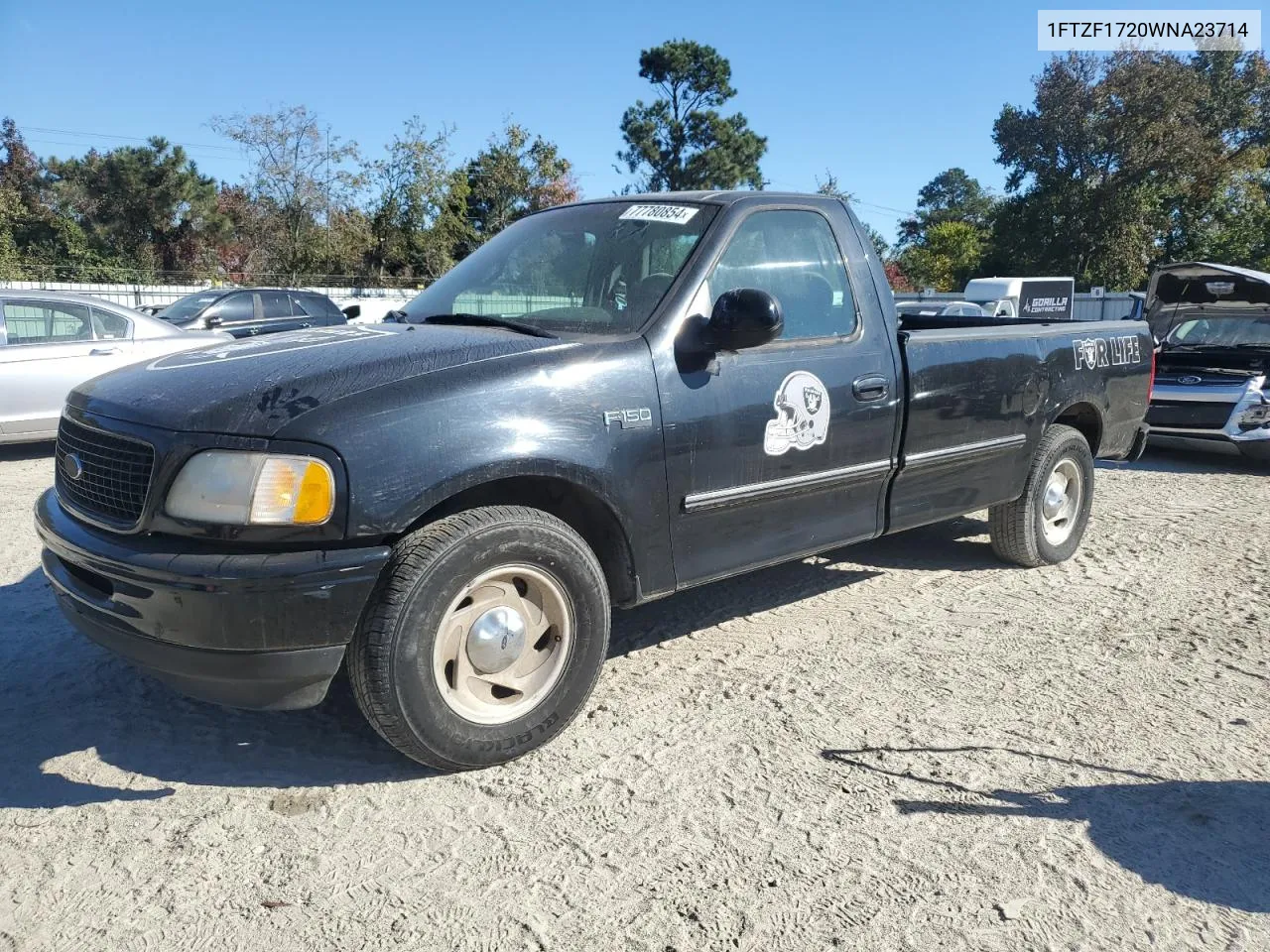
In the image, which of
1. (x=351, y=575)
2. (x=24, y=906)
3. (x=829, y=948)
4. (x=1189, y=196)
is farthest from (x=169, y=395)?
(x=1189, y=196)

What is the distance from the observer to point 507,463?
2.94m

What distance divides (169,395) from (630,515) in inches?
58.7

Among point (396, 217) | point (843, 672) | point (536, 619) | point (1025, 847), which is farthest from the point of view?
point (396, 217)

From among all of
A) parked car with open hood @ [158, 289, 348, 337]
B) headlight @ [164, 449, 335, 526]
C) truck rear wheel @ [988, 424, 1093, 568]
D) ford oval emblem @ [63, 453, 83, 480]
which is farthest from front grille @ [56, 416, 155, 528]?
parked car with open hood @ [158, 289, 348, 337]

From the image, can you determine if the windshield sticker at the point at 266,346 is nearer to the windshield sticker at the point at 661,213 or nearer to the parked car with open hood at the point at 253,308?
the windshield sticker at the point at 661,213

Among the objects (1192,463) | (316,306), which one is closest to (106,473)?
(1192,463)

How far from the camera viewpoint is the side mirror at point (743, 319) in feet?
11.0

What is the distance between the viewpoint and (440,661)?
2936 mm

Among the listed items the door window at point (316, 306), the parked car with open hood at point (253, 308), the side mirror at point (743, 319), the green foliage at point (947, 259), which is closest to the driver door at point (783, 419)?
the side mirror at point (743, 319)

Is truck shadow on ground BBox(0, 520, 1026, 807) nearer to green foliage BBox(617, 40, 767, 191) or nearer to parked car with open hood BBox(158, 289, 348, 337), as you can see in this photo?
parked car with open hood BBox(158, 289, 348, 337)

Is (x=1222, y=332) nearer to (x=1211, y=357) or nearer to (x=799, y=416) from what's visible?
(x=1211, y=357)

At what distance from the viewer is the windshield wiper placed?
3545 millimetres

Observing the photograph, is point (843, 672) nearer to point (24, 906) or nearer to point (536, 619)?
point (536, 619)

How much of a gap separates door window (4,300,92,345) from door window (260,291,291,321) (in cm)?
559
